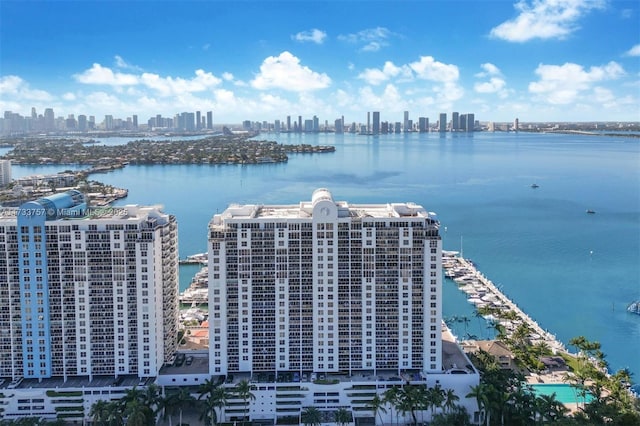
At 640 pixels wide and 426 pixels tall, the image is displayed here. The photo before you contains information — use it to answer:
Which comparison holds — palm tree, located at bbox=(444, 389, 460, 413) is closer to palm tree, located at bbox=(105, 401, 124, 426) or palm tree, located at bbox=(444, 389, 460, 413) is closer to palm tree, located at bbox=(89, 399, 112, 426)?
palm tree, located at bbox=(105, 401, 124, 426)

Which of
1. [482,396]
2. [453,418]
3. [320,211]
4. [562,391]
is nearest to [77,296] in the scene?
[320,211]

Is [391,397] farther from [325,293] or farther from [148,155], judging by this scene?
[148,155]

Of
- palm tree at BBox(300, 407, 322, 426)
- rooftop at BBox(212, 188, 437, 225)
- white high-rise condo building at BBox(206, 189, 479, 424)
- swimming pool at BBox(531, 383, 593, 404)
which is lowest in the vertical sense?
swimming pool at BBox(531, 383, 593, 404)

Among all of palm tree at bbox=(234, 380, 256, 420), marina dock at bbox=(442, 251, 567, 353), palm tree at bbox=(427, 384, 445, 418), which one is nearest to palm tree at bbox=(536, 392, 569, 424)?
palm tree at bbox=(427, 384, 445, 418)

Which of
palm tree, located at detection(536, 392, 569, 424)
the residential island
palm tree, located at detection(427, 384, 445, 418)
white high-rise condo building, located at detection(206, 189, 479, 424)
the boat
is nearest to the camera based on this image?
palm tree, located at detection(536, 392, 569, 424)

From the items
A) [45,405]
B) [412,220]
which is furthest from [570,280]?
[45,405]

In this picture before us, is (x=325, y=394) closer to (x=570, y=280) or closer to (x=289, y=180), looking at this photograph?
(x=570, y=280)
